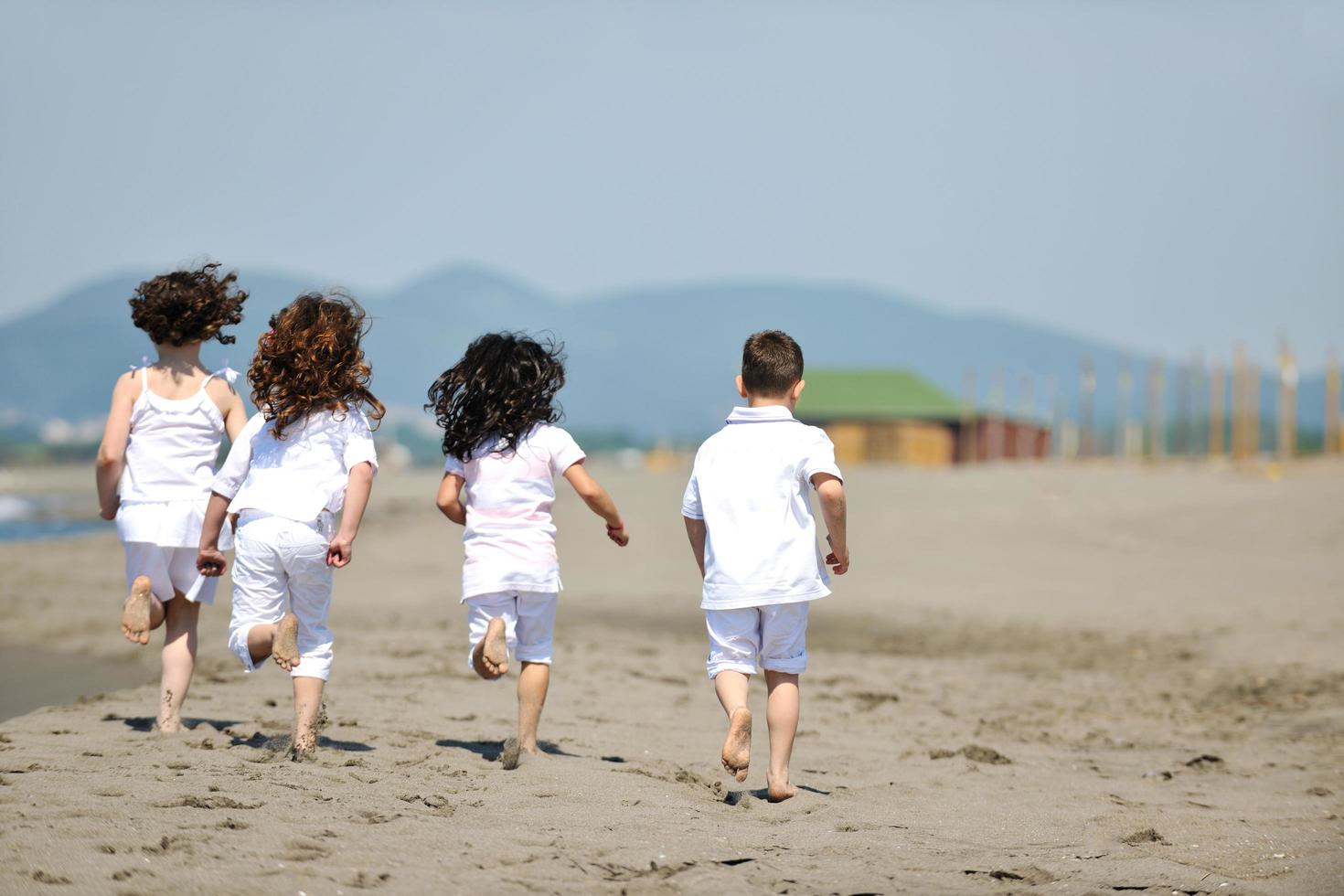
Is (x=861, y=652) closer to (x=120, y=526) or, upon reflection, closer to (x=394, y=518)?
(x=120, y=526)

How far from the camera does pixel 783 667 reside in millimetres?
4805

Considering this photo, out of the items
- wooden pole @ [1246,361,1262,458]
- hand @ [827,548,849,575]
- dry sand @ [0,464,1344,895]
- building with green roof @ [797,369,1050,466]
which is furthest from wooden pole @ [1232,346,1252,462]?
hand @ [827,548,849,575]

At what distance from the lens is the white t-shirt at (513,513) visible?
5133 millimetres

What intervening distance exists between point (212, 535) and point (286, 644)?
654mm

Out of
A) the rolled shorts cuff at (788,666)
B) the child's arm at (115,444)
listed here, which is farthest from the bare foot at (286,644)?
the rolled shorts cuff at (788,666)

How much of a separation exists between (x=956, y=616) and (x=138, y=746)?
8.31 metres

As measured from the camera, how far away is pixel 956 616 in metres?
12.1

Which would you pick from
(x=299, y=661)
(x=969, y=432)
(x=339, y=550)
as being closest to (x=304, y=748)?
(x=299, y=661)

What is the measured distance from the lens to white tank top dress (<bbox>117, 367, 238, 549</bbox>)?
548 centimetres

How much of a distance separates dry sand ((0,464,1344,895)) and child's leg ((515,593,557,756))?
17cm

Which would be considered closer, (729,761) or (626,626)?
(729,761)

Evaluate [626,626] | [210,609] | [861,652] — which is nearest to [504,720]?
[861,652]

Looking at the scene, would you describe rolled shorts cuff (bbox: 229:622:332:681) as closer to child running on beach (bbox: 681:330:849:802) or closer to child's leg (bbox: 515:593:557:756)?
child's leg (bbox: 515:593:557:756)

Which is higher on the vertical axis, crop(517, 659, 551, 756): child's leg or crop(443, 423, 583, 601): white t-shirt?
crop(443, 423, 583, 601): white t-shirt
